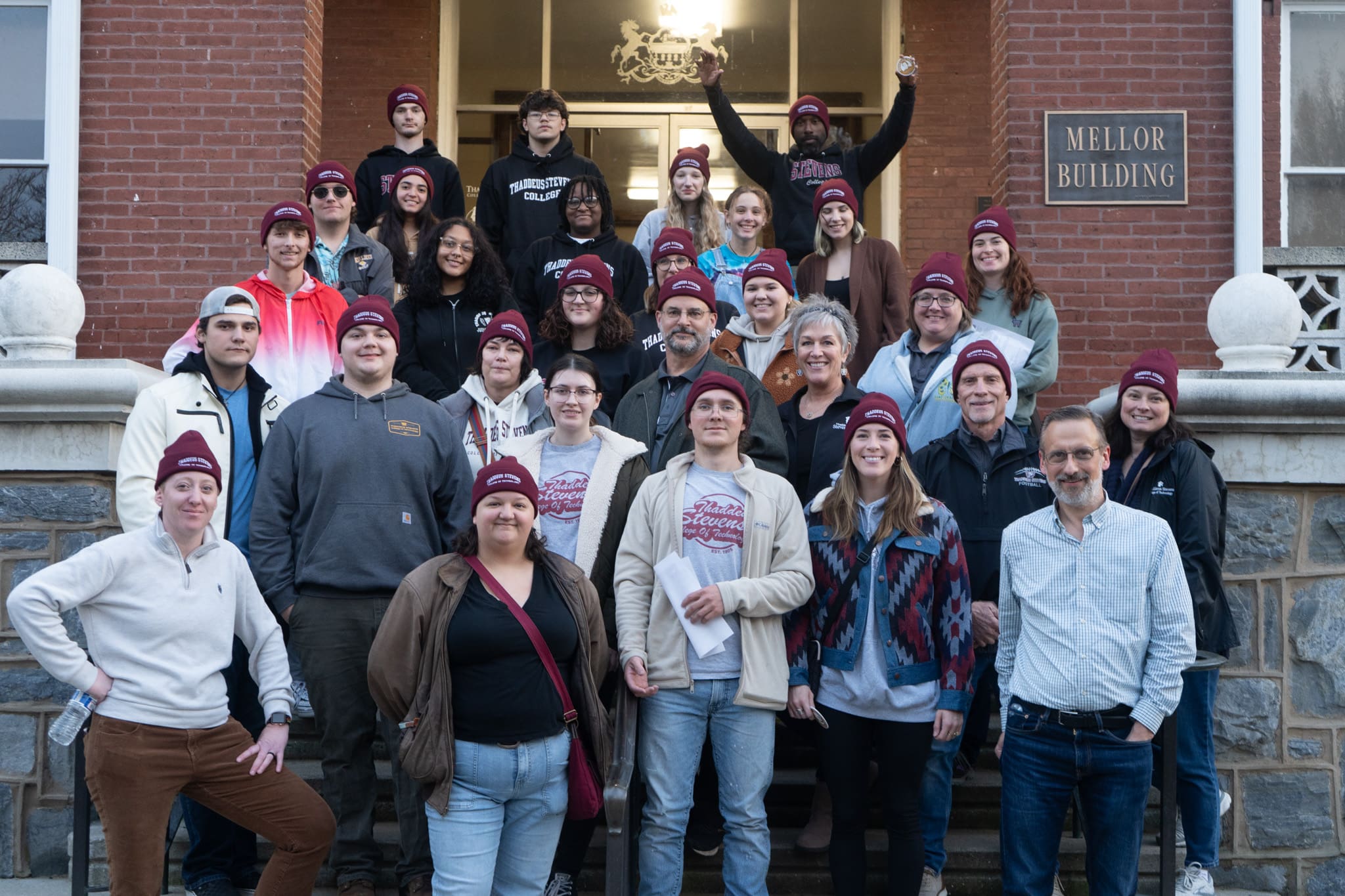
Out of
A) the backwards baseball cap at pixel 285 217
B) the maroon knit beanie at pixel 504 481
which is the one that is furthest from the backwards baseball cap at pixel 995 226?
the backwards baseball cap at pixel 285 217

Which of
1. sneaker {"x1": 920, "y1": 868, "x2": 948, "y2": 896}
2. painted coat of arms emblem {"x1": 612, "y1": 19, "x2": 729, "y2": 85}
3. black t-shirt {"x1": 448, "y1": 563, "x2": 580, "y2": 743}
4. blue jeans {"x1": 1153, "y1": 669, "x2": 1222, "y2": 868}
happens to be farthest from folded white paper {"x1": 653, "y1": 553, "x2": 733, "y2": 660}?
painted coat of arms emblem {"x1": 612, "y1": 19, "x2": 729, "y2": 85}

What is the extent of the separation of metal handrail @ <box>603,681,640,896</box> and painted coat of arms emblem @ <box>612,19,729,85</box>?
7886mm

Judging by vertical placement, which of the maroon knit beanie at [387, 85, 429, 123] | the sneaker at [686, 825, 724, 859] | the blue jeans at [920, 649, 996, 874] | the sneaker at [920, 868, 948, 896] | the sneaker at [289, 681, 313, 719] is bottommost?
Answer: the sneaker at [920, 868, 948, 896]

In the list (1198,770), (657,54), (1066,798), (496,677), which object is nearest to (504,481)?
(496,677)

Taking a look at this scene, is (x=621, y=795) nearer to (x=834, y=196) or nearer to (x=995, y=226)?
(x=995, y=226)

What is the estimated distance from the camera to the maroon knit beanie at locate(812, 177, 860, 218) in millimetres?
6973

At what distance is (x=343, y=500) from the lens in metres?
5.09

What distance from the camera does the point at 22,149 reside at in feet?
27.7

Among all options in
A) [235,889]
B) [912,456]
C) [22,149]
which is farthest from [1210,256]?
[22,149]

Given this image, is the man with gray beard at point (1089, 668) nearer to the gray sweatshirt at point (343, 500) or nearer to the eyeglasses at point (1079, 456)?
the eyeglasses at point (1079, 456)

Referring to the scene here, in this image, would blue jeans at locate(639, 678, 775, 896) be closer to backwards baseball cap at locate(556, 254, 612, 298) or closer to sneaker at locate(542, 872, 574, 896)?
sneaker at locate(542, 872, 574, 896)

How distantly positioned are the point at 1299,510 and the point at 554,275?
3.76 meters

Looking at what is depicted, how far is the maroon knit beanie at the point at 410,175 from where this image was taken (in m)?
7.31

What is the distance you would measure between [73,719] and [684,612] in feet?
6.69
